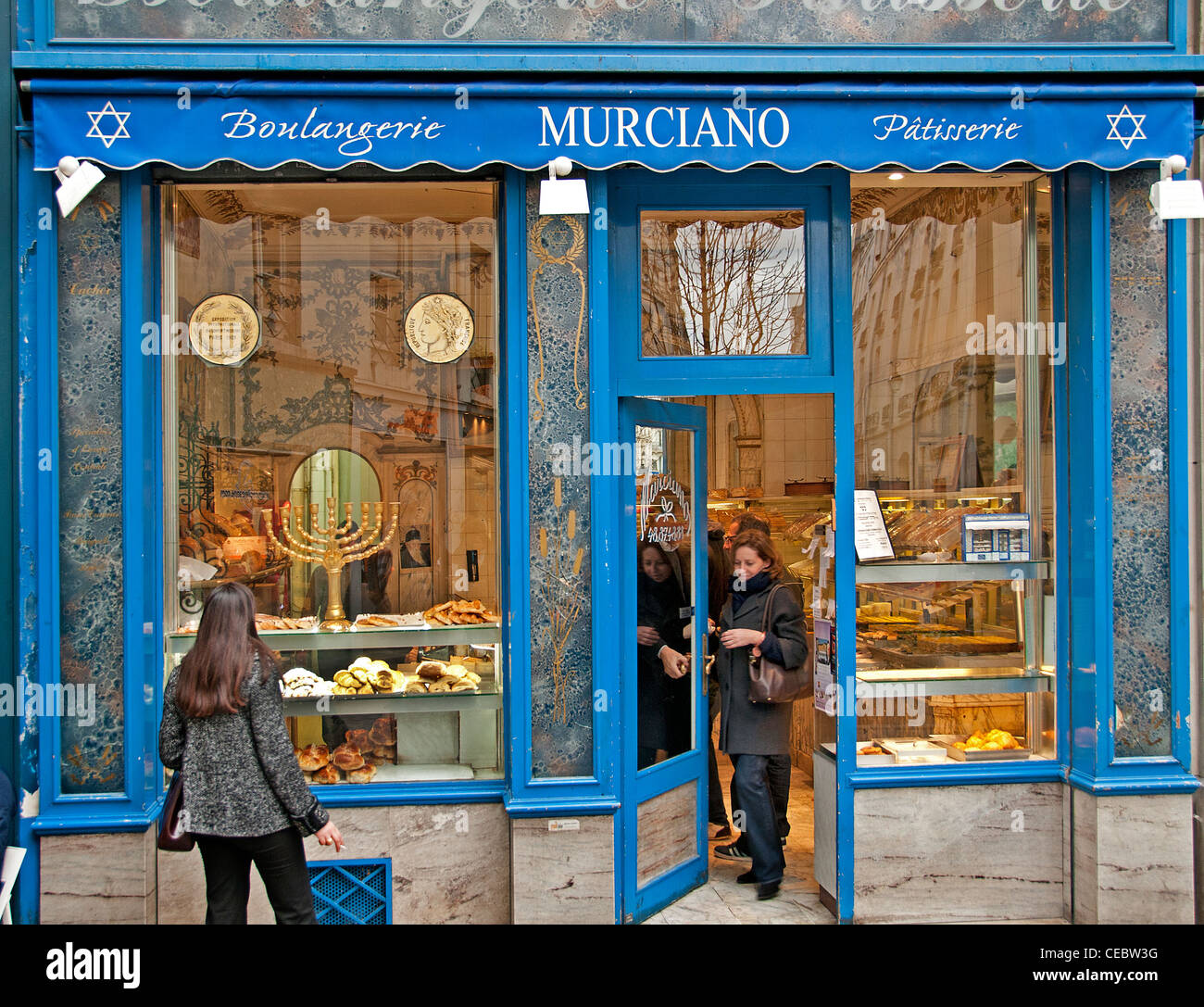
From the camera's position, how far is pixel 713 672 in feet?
20.2

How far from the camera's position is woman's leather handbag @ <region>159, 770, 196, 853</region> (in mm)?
3367

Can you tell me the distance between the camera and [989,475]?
4.96 m

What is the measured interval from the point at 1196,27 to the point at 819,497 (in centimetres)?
400

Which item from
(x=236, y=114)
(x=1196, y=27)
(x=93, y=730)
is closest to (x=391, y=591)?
(x=93, y=730)

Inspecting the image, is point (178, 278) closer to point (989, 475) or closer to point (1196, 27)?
point (989, 475)

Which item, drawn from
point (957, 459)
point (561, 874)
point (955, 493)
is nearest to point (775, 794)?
point (561, 874)

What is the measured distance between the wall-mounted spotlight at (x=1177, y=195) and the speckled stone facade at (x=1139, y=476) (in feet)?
0.35

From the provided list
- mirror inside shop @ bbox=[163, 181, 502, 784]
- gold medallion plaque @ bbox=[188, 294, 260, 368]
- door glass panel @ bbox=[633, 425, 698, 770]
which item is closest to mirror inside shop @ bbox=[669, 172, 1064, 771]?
door glass panel @ bbox=[633, 425, 698, 770]

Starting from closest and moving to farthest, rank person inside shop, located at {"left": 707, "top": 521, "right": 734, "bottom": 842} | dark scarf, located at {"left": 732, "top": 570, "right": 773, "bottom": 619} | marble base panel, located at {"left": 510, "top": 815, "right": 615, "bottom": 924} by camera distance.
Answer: marble base panel, located at {"left": 510, "top": 815, "right": 615, "bottom": 924} < dark scarf, located at {"left": 732, "top": 570, "right": 773, "bottom": 619} < person inside shop, located at {"left": 707, "top": 521, "right": 734, "bottom": 842}

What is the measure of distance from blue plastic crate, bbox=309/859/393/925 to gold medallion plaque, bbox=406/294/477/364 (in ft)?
8.59

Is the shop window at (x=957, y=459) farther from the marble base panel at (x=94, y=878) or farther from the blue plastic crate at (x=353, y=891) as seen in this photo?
the marble base panel at (x=94, y=878)

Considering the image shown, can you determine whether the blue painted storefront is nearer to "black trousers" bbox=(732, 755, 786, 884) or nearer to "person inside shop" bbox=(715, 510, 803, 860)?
"black trousers" bbox=(732, 755, 786, 884)

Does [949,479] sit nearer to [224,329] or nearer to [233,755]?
[233,755]

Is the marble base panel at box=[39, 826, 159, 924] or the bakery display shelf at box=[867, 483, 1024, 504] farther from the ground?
the bakery display shelf at box=[867, 483, 1024, 504]
